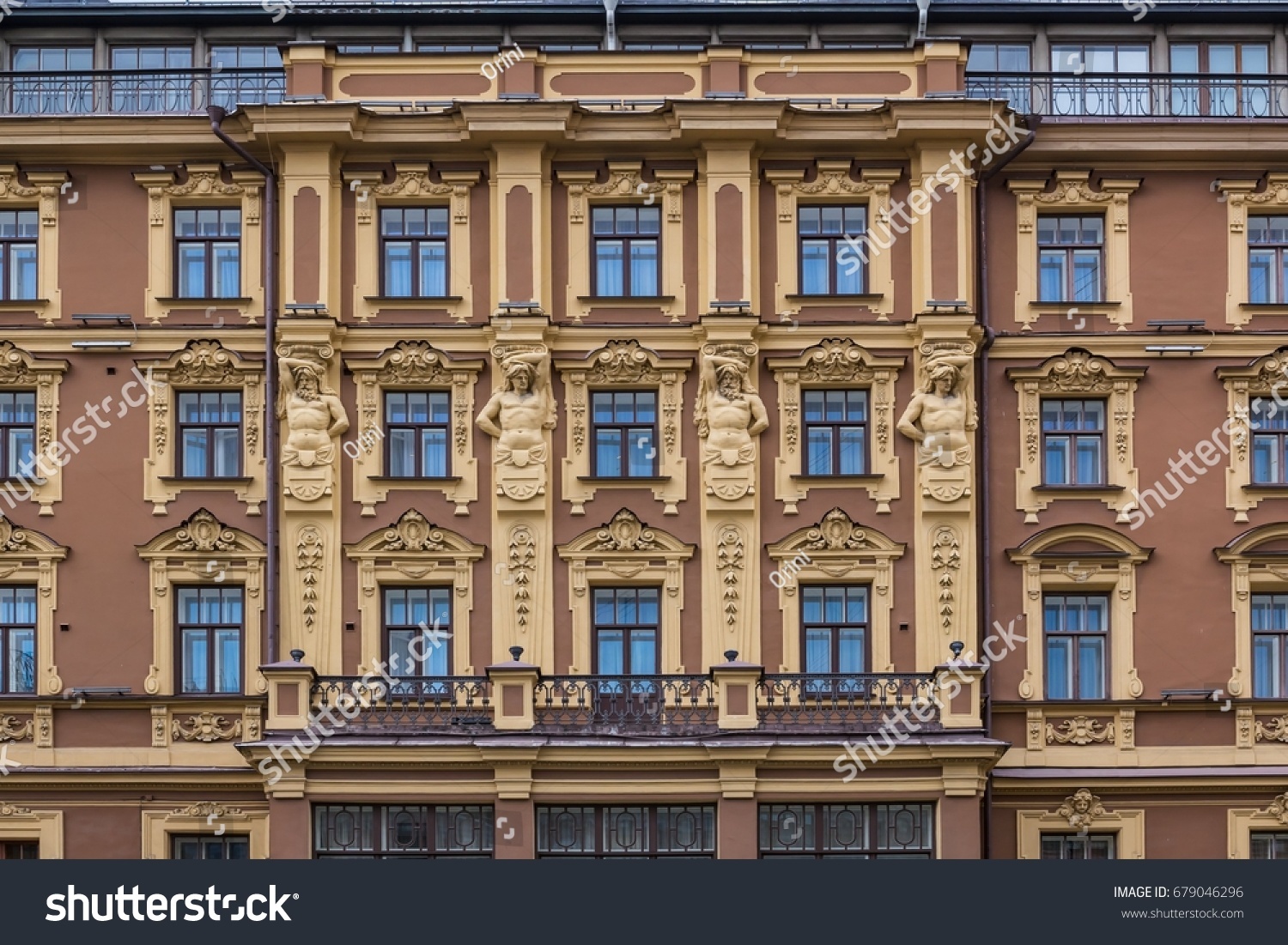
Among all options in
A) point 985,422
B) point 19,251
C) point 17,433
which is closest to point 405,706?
point 17,433

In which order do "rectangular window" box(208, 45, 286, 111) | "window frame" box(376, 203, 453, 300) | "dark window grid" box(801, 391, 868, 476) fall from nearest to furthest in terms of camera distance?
"dark window grid" box(801, 391, 868, 476)
"window frame" box(376, 203, 453, 300)
"rectangular window" box(208, 45, 286, 111)

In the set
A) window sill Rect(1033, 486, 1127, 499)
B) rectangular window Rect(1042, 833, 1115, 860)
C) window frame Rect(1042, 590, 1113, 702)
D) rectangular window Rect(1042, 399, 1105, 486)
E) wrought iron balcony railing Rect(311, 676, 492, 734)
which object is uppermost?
rectangular window Rect(1042, 399, 1105, 486)

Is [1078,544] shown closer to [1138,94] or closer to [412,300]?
[1138,94]

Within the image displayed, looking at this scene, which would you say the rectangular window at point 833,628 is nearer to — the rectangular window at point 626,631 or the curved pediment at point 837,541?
the curved pediment at point 837,541

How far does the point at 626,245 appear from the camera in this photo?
1497 inches

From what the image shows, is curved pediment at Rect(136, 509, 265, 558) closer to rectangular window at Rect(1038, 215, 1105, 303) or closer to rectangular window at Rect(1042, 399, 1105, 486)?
rectangular window at Rect(1042, 399, 1105, 486)

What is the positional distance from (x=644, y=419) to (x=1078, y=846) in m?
9.14

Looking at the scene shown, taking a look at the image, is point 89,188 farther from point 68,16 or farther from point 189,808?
point 189,808

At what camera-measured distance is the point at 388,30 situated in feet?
133

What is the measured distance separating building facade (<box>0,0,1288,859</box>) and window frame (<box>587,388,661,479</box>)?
76 mm

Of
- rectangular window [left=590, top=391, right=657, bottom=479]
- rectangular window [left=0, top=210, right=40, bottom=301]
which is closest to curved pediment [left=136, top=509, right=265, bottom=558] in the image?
rectangular window [left=0, top=210, right=40, bottom=301]

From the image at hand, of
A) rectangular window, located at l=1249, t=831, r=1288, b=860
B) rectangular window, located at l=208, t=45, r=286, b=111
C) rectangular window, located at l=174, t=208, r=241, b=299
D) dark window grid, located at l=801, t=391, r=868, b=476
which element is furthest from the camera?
rectangular window, located at l=208, t=45, r=286, b=111

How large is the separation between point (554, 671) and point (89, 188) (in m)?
10.5

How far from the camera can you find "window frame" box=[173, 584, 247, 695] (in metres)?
37.3
